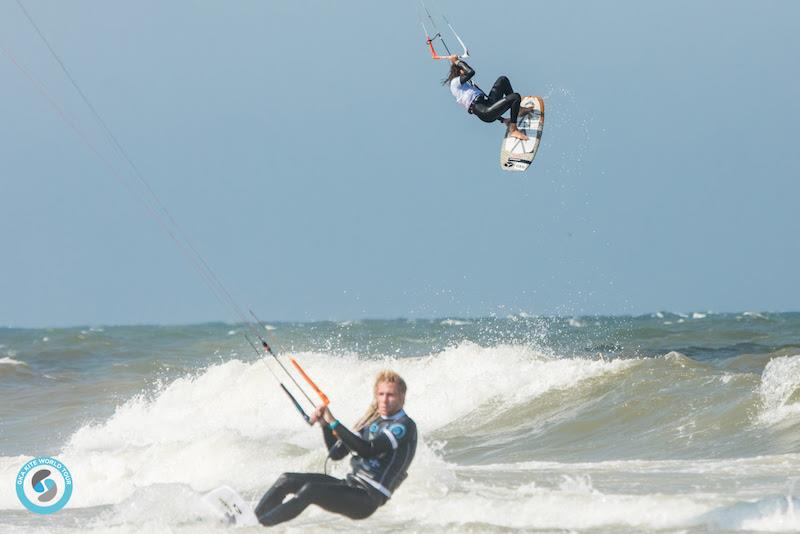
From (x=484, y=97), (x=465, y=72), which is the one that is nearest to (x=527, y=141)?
(x=484, y=97)

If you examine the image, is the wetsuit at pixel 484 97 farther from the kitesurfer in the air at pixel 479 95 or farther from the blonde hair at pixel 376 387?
the blonde hair at pixel 376 387

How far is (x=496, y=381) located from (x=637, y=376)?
2.16 metres

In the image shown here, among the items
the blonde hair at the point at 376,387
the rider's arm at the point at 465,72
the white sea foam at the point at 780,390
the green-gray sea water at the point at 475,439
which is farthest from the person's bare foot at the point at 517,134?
the blonde hair at the point at 376,387

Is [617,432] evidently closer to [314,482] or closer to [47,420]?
[314,482]

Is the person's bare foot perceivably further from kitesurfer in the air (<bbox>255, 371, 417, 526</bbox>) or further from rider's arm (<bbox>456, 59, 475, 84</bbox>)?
kitesurfer in the air (<bbox>255, 371, 417, 526</bbox>)

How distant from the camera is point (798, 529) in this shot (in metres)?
7.09

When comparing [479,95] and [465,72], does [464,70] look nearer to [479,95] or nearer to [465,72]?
[465,72]

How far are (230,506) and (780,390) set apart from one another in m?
8.06

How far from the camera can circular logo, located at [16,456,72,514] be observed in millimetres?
9703

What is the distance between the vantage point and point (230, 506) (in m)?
7.10

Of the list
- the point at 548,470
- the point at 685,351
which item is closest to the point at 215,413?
the point at 548,470

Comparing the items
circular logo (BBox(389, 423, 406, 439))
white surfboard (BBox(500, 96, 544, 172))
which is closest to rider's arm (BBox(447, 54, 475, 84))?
white surfboard (BBox(500, 96, 544, 172))

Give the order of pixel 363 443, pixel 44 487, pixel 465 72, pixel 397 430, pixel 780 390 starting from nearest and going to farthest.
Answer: pixel 363 443 < pixel 397 430 < pixel 44 487 < pixel 465 72 < pixel 780 390

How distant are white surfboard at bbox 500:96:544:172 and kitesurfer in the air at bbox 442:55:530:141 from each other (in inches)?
19.3
